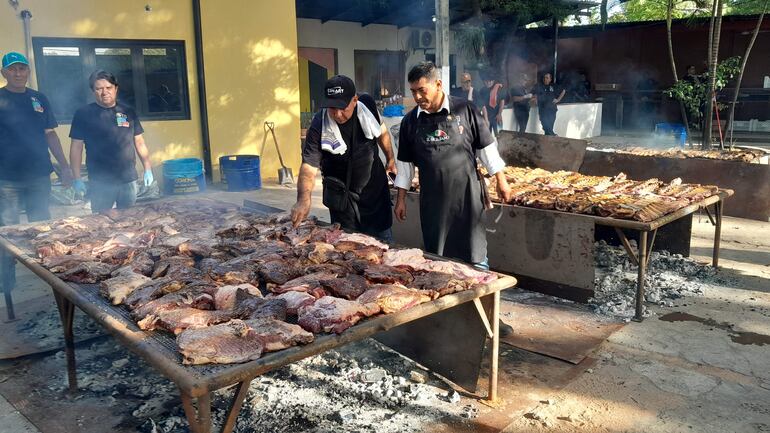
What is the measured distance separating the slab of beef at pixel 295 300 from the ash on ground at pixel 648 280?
3.27m

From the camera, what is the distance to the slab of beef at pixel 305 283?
3.29m

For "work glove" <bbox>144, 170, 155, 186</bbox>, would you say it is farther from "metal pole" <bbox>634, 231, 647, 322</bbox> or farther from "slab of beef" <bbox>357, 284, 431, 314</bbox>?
"metal pole" <bbox>634, 231, 647, 322</bbox>

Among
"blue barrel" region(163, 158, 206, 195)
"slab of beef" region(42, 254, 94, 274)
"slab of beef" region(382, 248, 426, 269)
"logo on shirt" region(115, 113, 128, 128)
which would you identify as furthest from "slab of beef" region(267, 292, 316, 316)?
"blue barrel" region(163, 158, 206, 195)

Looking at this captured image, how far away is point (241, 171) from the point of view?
10875 millimetres

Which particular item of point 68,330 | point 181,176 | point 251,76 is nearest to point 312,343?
point 68,330

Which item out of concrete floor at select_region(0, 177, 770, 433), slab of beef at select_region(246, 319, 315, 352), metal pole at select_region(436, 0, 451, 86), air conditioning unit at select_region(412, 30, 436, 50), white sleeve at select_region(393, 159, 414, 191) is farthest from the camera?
air conditioning unit at select_region(412, 30, 436, 50)

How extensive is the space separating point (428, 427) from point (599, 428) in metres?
1.02

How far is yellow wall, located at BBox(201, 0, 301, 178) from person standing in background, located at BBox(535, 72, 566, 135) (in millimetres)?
7057

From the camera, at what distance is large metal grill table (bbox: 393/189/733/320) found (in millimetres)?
5152

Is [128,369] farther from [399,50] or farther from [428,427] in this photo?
[399,50]

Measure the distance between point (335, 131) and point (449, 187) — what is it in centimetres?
99

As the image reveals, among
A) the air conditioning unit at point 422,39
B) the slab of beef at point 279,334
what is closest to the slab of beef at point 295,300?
the slab of beef at point 279,334

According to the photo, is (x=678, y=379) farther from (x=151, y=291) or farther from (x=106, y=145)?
(x=106, y=145)

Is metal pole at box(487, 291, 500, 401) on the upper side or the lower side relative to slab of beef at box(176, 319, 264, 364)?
lower
